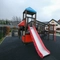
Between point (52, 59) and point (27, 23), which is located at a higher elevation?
point (27, 23)

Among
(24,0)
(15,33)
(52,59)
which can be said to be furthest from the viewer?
(15,33)

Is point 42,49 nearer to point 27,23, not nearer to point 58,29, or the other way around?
point 27,23

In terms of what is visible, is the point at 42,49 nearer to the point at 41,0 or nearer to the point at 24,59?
the point at 24,59

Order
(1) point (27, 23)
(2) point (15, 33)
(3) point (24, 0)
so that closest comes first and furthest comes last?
(1) point (27, 23) → (3) point (24, 0) → (2) point (15, 33)

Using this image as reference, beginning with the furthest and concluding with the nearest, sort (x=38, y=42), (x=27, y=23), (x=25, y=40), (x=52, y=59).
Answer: (x=27, y=23) < (x=25, y=40) < (x=38, y=42) < (x=52, y=59)

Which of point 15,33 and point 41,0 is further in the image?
point 15,33

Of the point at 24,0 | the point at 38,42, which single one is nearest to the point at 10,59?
the point at 38,42

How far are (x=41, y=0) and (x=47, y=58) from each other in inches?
290

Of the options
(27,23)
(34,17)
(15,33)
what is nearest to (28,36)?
(27,23)

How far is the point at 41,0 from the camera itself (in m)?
10.7

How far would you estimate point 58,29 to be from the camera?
99.8 ft

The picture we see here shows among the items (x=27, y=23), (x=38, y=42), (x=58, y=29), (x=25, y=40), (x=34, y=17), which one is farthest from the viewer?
(x=58, y=29)

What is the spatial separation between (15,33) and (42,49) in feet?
Result: 38.8

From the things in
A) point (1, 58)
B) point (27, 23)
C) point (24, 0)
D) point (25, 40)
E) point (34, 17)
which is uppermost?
point (24, 0)
